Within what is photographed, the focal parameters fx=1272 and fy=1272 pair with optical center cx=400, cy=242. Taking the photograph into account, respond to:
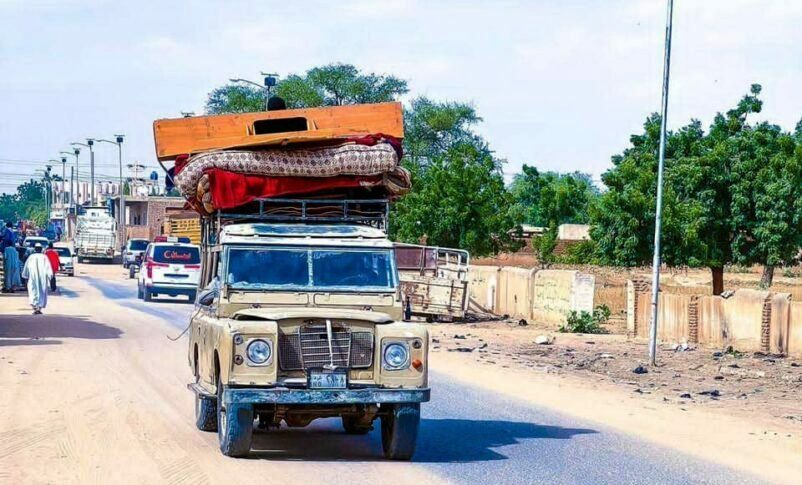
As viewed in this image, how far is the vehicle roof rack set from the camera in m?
13.7

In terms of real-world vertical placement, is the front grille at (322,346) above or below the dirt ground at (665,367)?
above

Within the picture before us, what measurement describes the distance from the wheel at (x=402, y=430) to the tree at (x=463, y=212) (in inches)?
1497

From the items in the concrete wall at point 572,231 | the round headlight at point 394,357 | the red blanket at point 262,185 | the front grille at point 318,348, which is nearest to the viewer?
the front grille at point 318,348

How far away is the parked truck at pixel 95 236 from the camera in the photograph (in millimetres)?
84312

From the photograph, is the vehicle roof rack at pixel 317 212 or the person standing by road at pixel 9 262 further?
the person standing by road at pixel 9 262

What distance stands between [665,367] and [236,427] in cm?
1385

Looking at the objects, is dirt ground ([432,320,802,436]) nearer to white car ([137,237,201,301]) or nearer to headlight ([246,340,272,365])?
headlight ([246,340,272,365])

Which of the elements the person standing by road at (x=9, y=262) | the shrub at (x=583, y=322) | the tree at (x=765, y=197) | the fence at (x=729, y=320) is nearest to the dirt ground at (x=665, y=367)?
the fence at (x=729, y=320)

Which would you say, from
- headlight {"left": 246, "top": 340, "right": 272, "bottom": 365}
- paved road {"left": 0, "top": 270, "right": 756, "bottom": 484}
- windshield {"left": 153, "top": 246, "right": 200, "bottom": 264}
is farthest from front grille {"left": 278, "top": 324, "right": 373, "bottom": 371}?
windshield {"left": 153, "top": 246, "right": 200, "bottom": 264}

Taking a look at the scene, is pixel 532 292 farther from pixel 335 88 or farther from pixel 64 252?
pixel 335 88

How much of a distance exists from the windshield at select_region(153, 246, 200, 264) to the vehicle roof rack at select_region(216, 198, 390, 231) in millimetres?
27870

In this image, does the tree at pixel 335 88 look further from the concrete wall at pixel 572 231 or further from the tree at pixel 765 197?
the tree at pixel 765 197

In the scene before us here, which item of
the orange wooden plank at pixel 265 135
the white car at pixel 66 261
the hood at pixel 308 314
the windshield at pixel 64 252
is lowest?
the white car at pixel 66 261

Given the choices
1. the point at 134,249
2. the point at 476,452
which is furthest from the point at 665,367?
the point at 134,249
